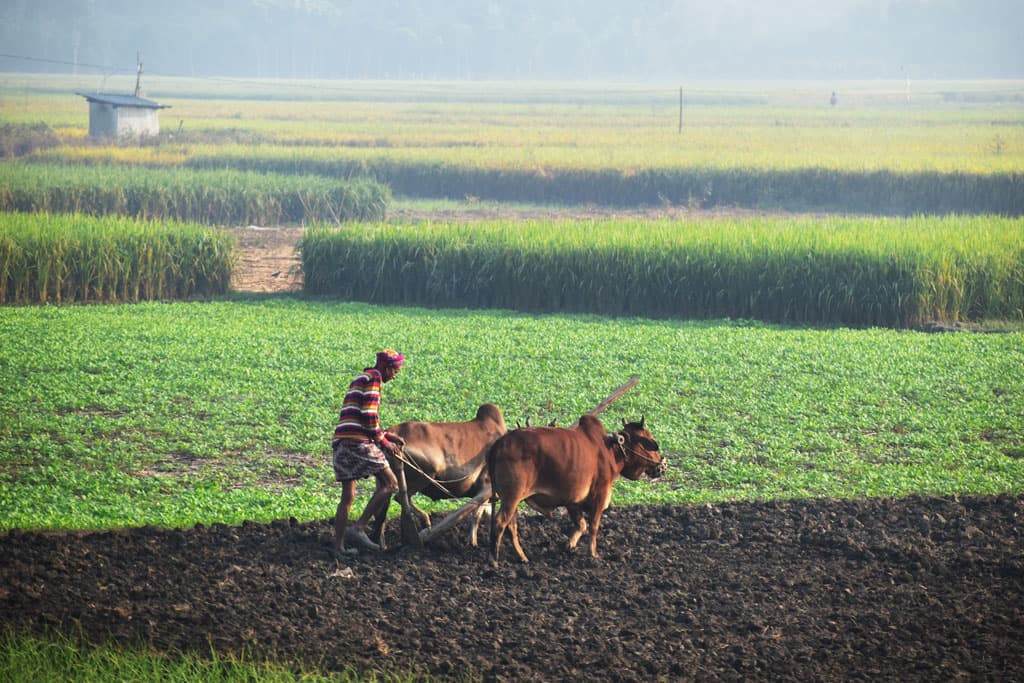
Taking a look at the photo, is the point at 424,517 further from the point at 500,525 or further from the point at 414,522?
the point at 500,525

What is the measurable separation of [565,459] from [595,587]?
895mm

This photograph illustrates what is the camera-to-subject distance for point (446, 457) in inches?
349

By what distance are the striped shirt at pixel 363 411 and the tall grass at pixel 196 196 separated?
78.7 feet

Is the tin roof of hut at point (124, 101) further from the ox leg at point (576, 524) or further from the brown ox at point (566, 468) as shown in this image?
the brown ox at point (566, 468)

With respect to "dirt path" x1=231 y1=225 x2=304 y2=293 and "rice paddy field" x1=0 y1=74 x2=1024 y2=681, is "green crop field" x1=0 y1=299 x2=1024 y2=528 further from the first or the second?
"dirt path" x1=231 y1=225 x2=304 y2=293

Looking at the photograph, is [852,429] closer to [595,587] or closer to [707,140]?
[595,587]

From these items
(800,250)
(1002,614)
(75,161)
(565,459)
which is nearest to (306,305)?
(800,250)

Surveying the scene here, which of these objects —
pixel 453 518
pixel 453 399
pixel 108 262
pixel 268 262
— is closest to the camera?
pixel 453 518

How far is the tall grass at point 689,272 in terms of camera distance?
1942 cm

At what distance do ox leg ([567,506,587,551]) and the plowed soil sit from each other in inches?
4.9

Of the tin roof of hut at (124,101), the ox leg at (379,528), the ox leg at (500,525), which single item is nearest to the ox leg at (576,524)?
the ox leg at (500,525)

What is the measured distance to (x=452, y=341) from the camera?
1697 cm

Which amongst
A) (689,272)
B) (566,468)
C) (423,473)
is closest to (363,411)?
(423,473)

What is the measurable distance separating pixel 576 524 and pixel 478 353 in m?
7.14
